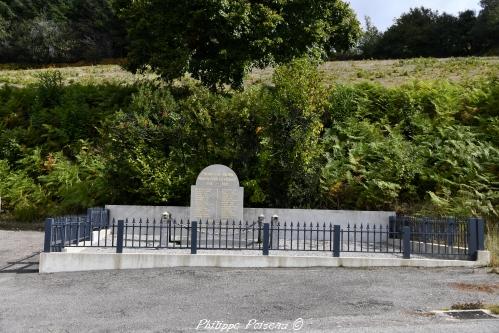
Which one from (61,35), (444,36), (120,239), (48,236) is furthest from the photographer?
(61,35)

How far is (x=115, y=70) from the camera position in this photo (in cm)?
4647

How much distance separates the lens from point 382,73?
36.5 metres

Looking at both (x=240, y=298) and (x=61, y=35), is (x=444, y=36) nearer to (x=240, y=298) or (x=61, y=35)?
(x=61, y=35)

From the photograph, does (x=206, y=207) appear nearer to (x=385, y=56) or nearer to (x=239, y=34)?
(x=239, y=34)

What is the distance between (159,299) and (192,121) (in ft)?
36.5

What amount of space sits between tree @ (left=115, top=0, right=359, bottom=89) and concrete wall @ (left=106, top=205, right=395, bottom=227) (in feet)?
26.2

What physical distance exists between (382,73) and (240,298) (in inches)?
1229

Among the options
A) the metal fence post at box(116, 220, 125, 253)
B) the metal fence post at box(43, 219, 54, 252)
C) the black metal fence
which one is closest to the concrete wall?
the black metal fence

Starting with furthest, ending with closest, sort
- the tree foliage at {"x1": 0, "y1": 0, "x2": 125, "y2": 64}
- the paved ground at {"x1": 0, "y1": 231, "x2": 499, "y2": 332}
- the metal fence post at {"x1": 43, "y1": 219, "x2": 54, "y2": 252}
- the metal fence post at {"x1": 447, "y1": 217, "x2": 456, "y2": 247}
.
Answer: the tree foliage at {"x1": 0, "y1": 0, "x2": 125, "y2": 64}
the metal fence post at {"x1": 447, "y1": 217, "x2": 456, "y2": 247}
the metal fence post at {"x1": 43, "y1": 219, "x2": 54, "y2": 252}
the paved ground at {"x1": 0, "y1": 231, "x2": 499, "y2": 332}

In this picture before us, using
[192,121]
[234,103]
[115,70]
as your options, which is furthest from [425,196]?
[115,70]

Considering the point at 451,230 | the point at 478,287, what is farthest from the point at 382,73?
the point at 478,287

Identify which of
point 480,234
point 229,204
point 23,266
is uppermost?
point 229,204

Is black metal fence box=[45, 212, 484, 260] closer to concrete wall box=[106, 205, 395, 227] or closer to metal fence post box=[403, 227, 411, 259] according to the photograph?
metal fence post box=[403, 227, 411, 259]

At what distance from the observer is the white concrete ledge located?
11.3m
